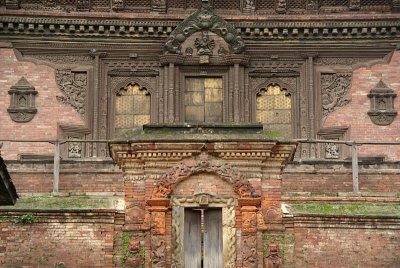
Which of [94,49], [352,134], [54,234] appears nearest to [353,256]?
[54,234]

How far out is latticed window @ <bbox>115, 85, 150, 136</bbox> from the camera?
2977 centimetres

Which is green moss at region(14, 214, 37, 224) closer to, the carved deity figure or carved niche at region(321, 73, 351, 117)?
the carved deity figure

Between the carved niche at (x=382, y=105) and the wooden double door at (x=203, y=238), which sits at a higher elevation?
the carved niche at (x=382, y=105)

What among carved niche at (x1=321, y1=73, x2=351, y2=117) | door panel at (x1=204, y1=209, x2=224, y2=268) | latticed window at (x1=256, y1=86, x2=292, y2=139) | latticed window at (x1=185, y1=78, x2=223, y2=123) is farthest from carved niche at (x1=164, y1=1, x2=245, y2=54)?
door panel at (x1=204, y1=209, x2=224, y2=268)

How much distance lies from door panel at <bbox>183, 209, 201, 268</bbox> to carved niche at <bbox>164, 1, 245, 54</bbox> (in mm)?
14215

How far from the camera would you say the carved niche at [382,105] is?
96.5 feet

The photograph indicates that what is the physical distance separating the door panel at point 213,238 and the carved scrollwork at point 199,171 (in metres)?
0.51

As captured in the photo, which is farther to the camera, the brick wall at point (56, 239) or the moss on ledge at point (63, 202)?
the moss on ledge at point (63, 202)

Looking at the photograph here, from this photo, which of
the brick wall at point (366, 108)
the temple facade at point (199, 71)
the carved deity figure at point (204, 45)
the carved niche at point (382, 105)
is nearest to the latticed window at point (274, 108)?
the temple facade at point (199, 71)

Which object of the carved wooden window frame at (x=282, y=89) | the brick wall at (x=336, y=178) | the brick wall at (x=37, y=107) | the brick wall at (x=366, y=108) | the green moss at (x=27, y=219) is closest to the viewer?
the green moss at (x=27, y=219)

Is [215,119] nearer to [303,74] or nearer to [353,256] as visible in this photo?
[303,74]

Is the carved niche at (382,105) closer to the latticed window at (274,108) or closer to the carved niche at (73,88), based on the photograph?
the latticed window at (274,108)

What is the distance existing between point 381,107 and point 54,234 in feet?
47.4

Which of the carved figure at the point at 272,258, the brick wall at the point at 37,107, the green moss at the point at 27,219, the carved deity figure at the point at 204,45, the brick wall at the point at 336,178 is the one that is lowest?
the carved figure at the point at 272,258
